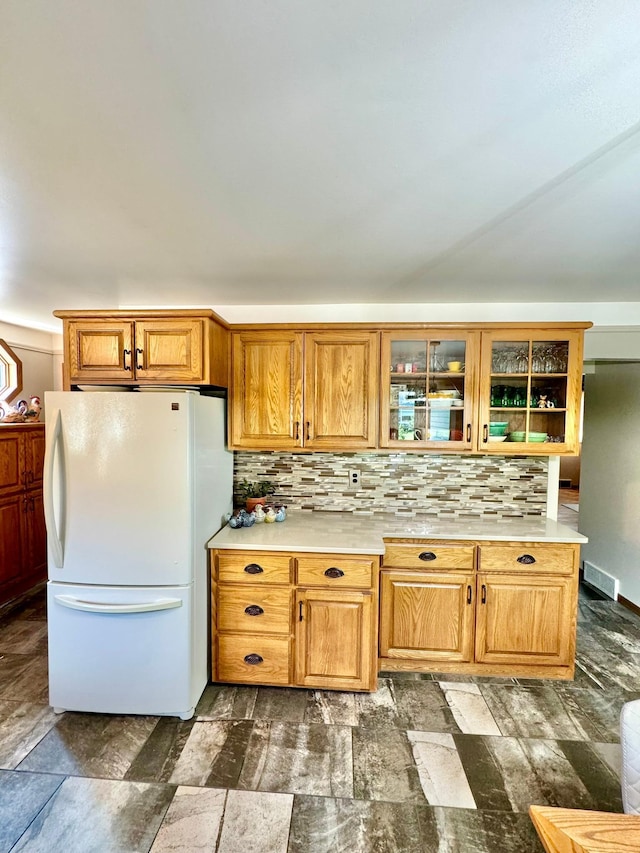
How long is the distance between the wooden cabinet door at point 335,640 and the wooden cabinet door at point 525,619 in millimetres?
712

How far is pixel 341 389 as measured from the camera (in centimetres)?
255

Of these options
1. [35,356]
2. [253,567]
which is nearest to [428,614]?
[253,567]

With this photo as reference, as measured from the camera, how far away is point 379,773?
1.74m

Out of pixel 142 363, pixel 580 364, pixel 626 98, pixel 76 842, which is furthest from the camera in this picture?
pixel 580 364

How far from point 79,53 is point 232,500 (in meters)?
2.40

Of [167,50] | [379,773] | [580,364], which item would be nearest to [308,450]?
[379,773]

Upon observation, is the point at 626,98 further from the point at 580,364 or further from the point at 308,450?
the point at 308,450

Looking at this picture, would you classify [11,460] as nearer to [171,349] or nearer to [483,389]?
[171,349]

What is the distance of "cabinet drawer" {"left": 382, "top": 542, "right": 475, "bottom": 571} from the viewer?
235 cm

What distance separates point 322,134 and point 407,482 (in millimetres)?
2213

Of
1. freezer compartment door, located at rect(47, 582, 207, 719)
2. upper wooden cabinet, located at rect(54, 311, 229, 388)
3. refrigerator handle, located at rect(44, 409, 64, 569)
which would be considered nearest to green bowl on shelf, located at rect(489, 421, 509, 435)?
upper wooden cabinet, located at rect(54, 311, 229, 388)

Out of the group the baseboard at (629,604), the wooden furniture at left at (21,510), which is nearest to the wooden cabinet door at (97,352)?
the wooden furniture at left at (21,510)

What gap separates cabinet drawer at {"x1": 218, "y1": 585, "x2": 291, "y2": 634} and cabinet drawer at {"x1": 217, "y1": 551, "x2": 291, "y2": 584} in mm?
52

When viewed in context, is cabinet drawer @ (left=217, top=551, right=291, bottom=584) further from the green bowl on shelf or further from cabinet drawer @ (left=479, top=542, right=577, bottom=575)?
the green bowl on shelf
